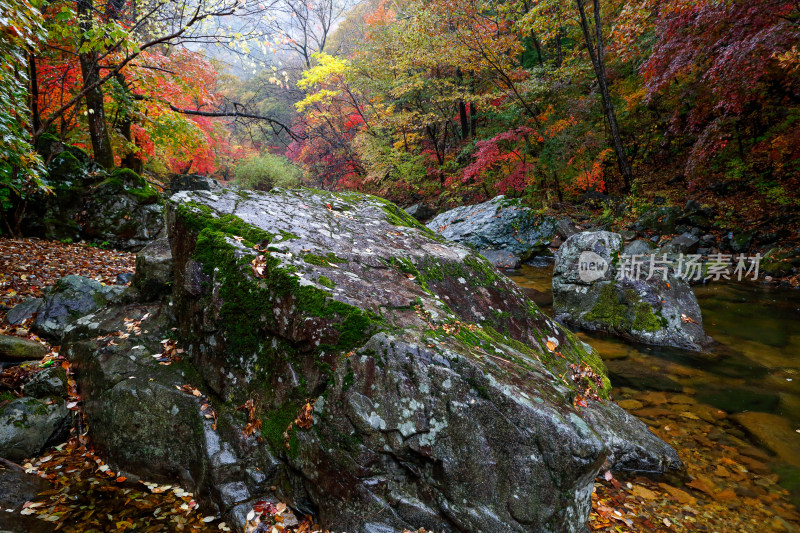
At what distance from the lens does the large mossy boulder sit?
429 inches

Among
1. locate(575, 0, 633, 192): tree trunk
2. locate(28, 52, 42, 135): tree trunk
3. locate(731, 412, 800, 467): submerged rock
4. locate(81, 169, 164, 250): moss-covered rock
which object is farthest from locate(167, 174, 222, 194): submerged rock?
locate(731, 412, 800, 467): submerged rock

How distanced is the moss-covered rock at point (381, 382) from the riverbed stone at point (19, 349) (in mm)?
1680

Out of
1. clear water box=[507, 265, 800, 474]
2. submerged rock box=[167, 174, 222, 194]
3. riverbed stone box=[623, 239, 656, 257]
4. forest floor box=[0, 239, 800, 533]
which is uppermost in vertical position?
submerged rock box=[167, 174, 222, 194]

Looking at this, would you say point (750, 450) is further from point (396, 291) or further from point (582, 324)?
point (396, 291)

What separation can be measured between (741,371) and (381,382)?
554cm

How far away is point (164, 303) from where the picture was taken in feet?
12.7

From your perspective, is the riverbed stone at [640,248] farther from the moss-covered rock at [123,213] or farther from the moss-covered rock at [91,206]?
the moss-covered rock at [91,206]

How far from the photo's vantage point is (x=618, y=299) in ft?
20.6

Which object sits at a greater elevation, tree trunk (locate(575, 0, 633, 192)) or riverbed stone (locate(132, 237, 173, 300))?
tree trunk (locate(575, 0, 633, 192))

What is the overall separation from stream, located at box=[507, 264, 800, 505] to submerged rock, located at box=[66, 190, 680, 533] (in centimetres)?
110

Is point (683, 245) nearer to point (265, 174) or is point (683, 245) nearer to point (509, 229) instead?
point (509, 229)

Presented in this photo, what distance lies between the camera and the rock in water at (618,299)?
5820 mm

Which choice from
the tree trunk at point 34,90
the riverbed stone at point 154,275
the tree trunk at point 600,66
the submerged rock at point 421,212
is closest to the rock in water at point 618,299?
the tree trunk at point 600,66

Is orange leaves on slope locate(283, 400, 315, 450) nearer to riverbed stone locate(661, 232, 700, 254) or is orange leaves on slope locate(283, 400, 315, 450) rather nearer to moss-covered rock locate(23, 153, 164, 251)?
moss-covered rock locate(23, 153, 164, 251)
